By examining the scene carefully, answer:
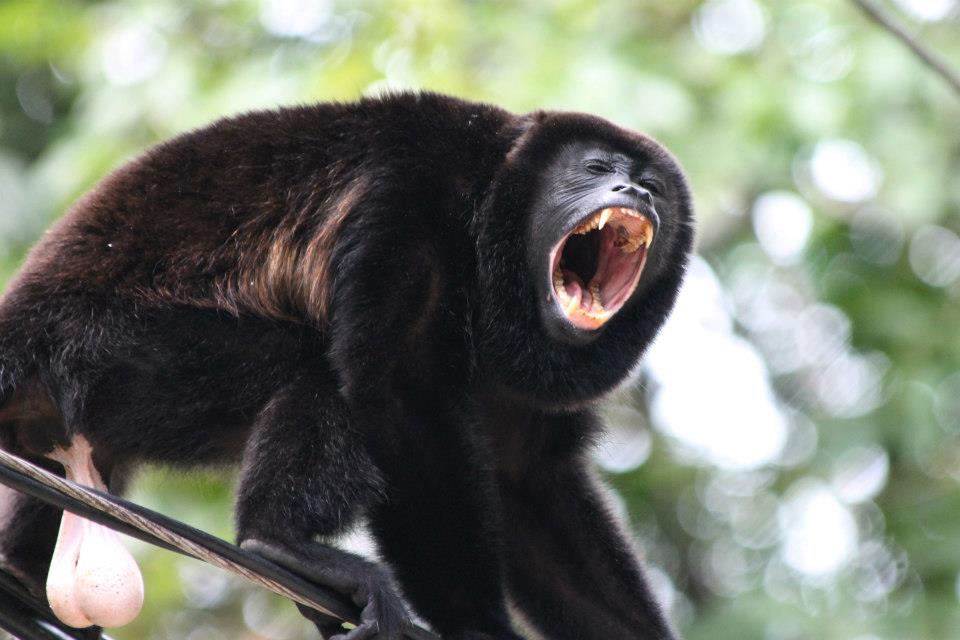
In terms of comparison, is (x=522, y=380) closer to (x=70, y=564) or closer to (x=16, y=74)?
(x=70, y=564)

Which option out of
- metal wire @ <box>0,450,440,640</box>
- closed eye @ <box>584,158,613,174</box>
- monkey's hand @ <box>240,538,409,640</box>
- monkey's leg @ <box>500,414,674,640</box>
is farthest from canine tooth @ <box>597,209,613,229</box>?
metal wire @ <box>0,450,440,640</box>

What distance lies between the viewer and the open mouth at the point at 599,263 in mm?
3154

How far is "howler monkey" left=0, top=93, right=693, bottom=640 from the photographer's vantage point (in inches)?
110

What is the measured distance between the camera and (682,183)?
3369 mm

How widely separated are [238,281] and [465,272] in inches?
19.8

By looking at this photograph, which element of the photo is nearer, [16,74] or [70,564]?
[70,564]

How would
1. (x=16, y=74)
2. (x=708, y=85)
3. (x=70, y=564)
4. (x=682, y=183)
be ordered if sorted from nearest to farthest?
(x=70, y=564) < (x=682, y=183) < (x=708, y=85) < (x=16, y=74)

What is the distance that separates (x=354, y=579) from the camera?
8.57ft

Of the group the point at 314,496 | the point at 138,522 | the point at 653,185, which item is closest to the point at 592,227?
the point at 653,185

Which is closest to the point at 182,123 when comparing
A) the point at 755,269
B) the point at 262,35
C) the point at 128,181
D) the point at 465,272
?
the point at 262,35

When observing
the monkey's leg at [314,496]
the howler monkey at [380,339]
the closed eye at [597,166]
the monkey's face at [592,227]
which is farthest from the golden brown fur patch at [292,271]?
the closed eye at [597,166]

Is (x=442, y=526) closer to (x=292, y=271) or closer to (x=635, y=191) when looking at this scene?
(x=292, y=271)

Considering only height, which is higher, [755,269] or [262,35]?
[755,269]

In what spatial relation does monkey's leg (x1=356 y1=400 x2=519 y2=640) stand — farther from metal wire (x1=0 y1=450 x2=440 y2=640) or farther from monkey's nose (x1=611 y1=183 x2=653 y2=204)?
monkey's nose (x1=611 y1=183 x2=653 y2=204)
